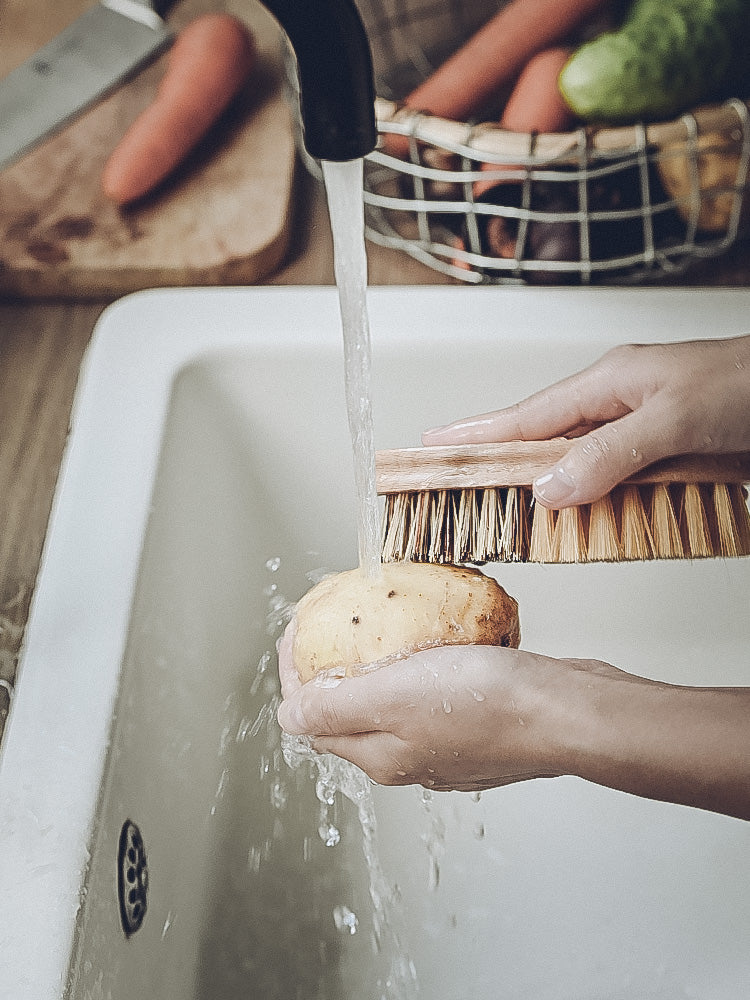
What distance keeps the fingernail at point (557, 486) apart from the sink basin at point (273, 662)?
23 cm

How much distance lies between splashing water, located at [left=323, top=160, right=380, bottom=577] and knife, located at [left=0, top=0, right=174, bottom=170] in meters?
0.61

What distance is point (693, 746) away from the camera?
1.49ft

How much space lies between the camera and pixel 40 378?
0.88 metres

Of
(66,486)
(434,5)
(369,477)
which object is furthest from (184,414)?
(434,5)

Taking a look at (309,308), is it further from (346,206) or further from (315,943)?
(315,943)

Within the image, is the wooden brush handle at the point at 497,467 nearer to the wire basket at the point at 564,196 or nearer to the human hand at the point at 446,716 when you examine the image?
the human hand at the point at 446,716

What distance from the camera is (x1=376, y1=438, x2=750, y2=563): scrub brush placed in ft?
1.97

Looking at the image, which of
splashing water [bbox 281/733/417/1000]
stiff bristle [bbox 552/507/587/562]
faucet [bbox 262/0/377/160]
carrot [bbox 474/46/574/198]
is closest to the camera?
faucet [bbox 262/0/377/160]

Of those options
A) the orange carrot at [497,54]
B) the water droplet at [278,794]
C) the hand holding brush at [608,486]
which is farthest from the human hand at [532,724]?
the orange carrot at [497,54]

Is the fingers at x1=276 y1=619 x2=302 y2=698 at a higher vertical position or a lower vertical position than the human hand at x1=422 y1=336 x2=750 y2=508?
lower

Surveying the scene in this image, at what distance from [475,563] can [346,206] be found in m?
0.26

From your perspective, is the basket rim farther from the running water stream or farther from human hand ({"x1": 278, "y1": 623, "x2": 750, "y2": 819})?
human hand ({"x1": 278, "y1": 623, "x2": 750, "y2": 819})

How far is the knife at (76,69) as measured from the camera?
3.22 ft

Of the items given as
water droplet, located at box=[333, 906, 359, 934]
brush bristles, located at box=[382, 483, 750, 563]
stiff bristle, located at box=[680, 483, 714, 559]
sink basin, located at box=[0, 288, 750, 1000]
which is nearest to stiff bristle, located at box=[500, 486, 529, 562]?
brush bristles, located at box=[382, 483, 750, 563]
